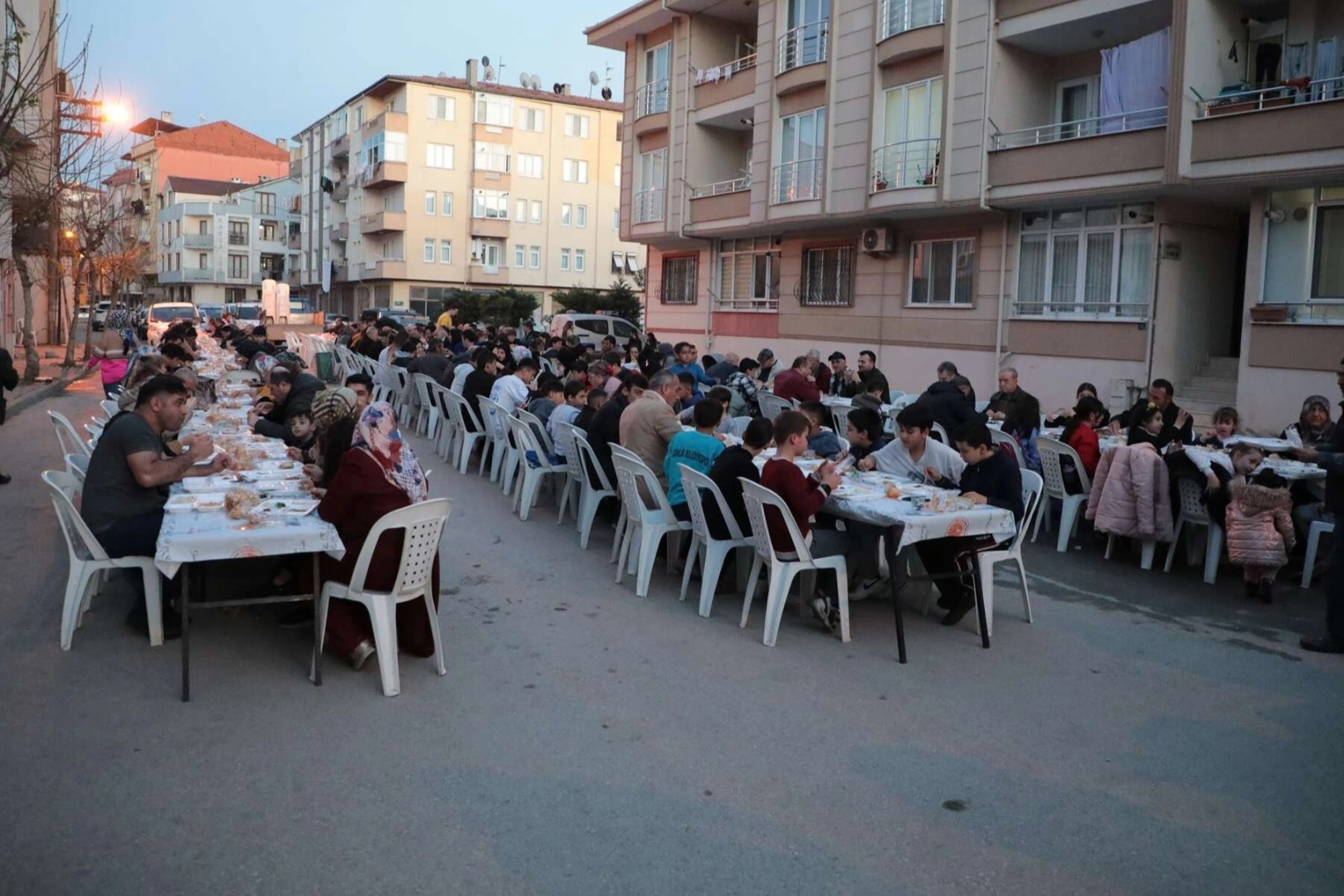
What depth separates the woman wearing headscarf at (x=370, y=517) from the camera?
5.84 meters

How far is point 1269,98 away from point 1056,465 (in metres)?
8.90

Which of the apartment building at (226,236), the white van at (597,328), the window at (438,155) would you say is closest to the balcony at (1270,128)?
the white van at (597,328)

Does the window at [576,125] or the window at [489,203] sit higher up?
the window at [576,125]

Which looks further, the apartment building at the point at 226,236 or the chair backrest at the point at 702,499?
the apartment building at the point at 226,236

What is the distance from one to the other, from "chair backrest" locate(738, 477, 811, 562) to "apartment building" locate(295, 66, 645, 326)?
1956 inches

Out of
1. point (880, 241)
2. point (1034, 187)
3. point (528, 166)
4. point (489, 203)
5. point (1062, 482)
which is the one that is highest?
point (528, 166)

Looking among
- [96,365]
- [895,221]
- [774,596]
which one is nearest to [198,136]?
[96,365]

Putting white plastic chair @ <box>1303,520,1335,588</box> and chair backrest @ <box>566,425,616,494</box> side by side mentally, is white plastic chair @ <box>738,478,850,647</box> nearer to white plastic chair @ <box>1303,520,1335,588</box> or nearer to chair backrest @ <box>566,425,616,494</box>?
chair backrest @ <box>566,425,616,494</box>

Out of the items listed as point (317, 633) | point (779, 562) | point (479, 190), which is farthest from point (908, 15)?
point (479, 190)

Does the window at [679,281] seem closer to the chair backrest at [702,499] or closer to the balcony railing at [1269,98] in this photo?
the balcony railing at [1269,98]

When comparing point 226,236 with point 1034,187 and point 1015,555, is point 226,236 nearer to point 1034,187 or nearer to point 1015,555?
point 1034,187

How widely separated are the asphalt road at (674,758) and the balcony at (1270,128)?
31.1 feet

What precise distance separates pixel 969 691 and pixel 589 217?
56.3 meters

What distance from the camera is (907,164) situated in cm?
2122
